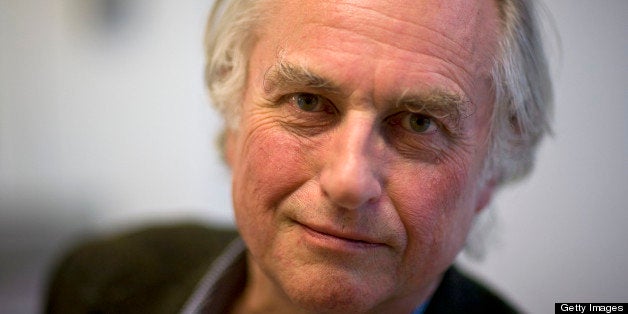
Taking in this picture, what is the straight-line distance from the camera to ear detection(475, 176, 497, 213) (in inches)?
51.1

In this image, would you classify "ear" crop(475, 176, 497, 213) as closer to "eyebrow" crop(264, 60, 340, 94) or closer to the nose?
the nose

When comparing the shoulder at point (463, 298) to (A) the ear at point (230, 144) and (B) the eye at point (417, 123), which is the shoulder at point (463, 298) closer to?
(B) the eye at point (417, 123)

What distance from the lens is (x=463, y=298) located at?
4.63ft

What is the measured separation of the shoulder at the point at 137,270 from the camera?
1.64 m

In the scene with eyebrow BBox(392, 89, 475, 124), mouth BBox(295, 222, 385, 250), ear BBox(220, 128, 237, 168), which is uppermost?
eyebrow BBox(392, 89, 475, 124)

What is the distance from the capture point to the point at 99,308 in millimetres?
1669

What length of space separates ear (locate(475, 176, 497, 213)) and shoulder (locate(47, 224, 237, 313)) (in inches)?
30.2

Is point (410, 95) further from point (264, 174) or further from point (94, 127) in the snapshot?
point (94, 127)

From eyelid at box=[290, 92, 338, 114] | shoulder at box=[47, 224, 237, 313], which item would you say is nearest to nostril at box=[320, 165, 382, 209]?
eyelid at box=[290, 92, 338, 114]

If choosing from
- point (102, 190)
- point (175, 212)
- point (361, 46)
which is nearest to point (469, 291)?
point (361, 46)

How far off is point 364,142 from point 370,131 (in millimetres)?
30

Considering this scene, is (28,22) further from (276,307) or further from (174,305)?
(276,307)

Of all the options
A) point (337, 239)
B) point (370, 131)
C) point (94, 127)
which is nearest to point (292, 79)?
point (370, 131)

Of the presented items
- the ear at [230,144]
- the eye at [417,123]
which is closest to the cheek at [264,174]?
the ear at [230,144]
